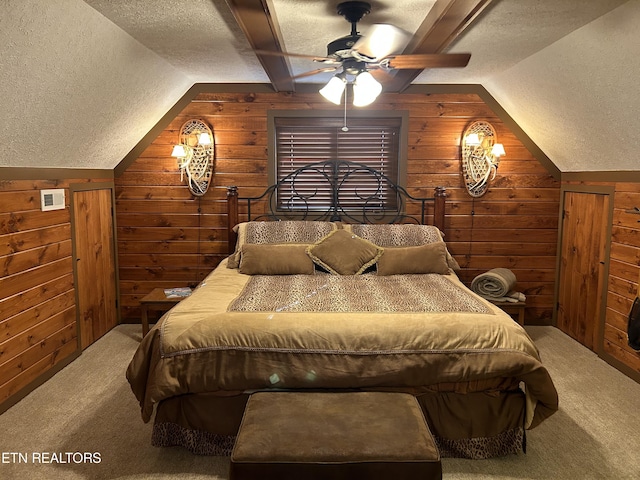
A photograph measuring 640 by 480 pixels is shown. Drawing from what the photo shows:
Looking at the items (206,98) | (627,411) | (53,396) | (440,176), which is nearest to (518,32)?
(440,176)

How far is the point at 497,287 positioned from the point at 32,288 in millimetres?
3498

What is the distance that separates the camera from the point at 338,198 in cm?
469

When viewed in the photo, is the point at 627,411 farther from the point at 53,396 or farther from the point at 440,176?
the point at 53,396

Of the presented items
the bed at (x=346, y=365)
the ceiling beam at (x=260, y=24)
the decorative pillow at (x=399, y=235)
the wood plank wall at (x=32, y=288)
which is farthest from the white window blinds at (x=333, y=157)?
the bed at (x=346, y=365)

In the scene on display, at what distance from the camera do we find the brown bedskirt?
8.07 ft

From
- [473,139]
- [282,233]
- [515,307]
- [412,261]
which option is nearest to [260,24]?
[282,233]

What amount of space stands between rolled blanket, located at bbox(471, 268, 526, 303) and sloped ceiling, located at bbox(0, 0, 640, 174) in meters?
1.19

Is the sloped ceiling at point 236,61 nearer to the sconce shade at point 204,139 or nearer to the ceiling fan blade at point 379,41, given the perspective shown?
the ceiling fan blade at point 379,41

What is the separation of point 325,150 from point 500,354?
281cm

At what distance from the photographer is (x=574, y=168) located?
4.31 meters

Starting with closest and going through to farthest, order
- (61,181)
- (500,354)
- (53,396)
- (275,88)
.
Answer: (500,354)
(53,396)
(61,181)
(275,88)

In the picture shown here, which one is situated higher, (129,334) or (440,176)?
(440,176)

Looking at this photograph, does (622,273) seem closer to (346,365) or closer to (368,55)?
(346,365)

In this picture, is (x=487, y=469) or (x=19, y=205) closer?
(x=487, y=469)
